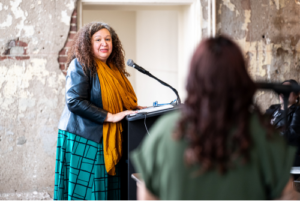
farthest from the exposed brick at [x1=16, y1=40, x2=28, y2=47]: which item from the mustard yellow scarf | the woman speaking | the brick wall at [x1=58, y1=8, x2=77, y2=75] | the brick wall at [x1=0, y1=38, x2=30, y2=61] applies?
the mustard yellow scarf

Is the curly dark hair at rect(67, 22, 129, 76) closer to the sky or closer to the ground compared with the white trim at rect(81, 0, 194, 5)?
closer to the ground

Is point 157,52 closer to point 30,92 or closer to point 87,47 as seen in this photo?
point 30,92

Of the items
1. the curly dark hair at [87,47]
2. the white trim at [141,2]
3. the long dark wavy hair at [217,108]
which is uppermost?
the white trim at [141,2]

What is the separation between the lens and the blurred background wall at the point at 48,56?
3365 mm

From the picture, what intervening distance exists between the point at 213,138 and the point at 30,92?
113 inches

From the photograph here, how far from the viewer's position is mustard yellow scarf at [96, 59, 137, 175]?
2346 mm

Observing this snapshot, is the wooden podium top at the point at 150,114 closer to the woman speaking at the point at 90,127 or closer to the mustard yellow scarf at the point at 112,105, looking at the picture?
the woman speaking at the point at 90,127

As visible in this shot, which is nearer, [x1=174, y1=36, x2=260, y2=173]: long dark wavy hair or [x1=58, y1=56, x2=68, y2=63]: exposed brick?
[x1=174, y1=36, x2=260, y2=173]: long dark wavy hair

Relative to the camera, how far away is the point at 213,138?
89cm

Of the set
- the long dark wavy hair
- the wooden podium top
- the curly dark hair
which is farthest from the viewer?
the curly dark hair

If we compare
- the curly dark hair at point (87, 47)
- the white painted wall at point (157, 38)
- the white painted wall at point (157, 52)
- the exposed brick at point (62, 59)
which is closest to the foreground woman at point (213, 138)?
the curly dark hair at point (87, 47)

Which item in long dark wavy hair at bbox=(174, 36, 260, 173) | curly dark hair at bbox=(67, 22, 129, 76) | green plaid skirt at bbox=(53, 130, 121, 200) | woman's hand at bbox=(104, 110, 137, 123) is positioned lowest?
green plaid skirt at bbox=(53, 130, 121, 200)

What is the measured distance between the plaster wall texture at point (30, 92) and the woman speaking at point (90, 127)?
Result: 104 centimetres

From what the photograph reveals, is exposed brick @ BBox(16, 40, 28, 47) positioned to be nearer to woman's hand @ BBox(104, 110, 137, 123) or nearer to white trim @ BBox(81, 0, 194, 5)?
white trim @ BBox(81, 0, 194, 5)
